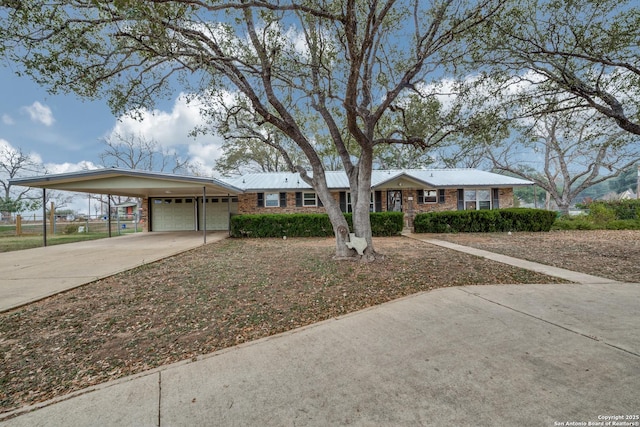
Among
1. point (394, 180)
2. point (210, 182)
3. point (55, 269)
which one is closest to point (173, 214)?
point (210, 182)

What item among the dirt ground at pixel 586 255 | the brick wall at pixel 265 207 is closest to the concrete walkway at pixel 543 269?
the dirt ground at pixel 586 255

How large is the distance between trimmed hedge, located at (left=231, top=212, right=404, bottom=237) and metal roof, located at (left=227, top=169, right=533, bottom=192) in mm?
2892

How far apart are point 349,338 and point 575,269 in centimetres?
631

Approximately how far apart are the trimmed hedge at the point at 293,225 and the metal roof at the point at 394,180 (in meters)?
2.89

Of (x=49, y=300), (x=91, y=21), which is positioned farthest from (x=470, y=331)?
(x=91, y=21)

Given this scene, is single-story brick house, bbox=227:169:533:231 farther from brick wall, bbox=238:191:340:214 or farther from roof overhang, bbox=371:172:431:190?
roof overhang, bbox=371:172:431:190

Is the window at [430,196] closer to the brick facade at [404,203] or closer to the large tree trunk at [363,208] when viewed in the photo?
the brick facade at [404,203]

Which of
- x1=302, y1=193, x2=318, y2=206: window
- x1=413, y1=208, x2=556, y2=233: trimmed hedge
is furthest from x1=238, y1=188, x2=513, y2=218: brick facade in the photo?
x1=413, y1=208, x2=556, y2=233: trimmed hedge

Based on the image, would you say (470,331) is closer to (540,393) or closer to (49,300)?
(540,393)

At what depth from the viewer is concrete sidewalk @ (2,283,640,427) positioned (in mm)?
2053

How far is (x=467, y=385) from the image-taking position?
2.34 m

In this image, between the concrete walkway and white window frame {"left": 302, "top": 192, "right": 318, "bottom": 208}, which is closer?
the concrete walkway

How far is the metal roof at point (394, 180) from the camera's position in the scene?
1736 centimetres

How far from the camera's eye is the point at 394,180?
16.4 metres
